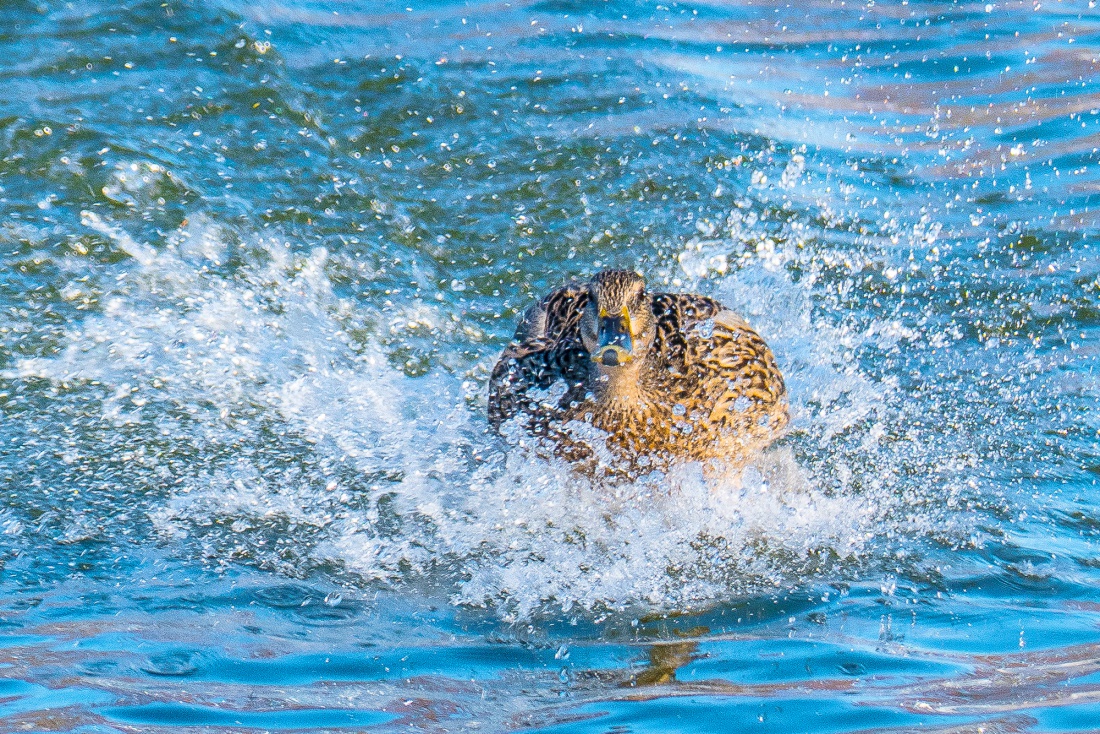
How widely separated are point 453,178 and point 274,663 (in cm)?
458

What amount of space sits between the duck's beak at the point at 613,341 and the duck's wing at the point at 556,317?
21cm

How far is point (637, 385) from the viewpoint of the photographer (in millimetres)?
5270

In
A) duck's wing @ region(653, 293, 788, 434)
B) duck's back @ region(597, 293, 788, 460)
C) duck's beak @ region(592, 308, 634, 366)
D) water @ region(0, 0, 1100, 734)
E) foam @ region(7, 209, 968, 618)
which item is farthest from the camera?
duck's wing @ region(653, 293, 788, 434)

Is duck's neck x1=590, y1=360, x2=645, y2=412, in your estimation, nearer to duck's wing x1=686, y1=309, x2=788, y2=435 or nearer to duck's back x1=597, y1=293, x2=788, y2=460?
duck's back x1=597, y1=293, x2=788, y2=460

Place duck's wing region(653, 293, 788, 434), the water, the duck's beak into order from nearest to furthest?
the water → the duck's beak → duck's wing region(653, 293, 788, 434)

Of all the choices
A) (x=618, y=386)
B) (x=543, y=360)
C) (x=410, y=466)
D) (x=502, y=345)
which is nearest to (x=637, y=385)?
(x=618, y=386)

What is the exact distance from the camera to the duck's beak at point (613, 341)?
16.2 feet

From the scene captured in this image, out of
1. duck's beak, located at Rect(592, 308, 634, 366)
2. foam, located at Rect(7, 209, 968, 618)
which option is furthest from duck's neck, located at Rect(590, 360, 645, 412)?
foam, located at Rect(7, 209, 968, 618)

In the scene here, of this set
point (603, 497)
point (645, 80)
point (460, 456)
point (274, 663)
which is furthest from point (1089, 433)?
point (645, 80)

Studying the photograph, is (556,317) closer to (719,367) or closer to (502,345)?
(719,367)

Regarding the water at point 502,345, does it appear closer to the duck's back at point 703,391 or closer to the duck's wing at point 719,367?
the duck's back at point 703,391

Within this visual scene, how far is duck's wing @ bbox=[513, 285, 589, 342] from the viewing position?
5574mm

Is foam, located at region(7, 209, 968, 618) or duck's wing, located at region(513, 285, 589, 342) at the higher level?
duck's wing, located at region(513, 285, 589, 342)

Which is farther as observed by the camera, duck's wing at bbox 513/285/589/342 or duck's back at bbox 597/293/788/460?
duck's wing at bbox 513/285/589/342
